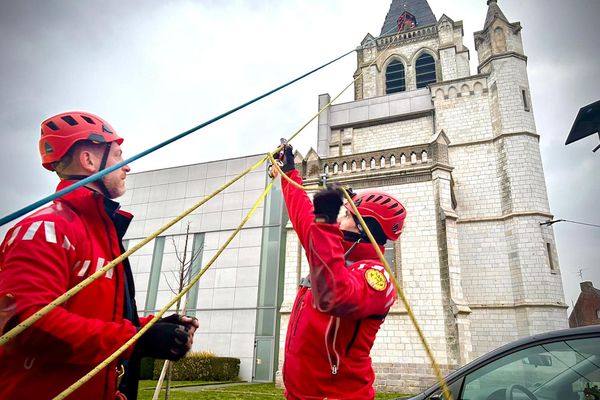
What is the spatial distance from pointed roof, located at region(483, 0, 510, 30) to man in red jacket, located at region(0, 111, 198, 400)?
20.8 m

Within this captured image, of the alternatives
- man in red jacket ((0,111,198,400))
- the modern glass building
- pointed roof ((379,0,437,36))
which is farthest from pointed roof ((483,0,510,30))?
man in red jacket ((0,111,198,400))

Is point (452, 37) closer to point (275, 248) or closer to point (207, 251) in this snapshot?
point (275, 248)

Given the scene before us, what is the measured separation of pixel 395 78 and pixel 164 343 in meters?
24.2

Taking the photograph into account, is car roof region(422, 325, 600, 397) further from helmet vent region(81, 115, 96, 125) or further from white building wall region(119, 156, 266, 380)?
white building wall region(119, 156, 266, 380)

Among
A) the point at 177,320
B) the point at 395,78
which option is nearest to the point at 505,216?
the point at 395,78

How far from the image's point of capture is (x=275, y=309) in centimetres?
1471

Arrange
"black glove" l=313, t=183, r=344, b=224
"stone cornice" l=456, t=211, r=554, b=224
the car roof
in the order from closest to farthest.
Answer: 1. "black glove" l=313, t=183, r=344, b=224
2. the car roof
3. "stone cornice" l=456, t=211, r=554, b=224

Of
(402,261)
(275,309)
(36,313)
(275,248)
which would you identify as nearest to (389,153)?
(402,261)

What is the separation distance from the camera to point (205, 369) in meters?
13.8

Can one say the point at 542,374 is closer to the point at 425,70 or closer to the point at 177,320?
the point at 177,320

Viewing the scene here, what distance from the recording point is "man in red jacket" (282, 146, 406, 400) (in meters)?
1.94

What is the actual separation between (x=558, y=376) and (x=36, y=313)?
3.02 meters

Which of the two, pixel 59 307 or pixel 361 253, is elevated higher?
pixel 361 253

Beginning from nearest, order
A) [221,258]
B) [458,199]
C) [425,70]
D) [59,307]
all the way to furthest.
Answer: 1. [59,307]
2. [458,199]
3. [221,258]
4. [425,70]
